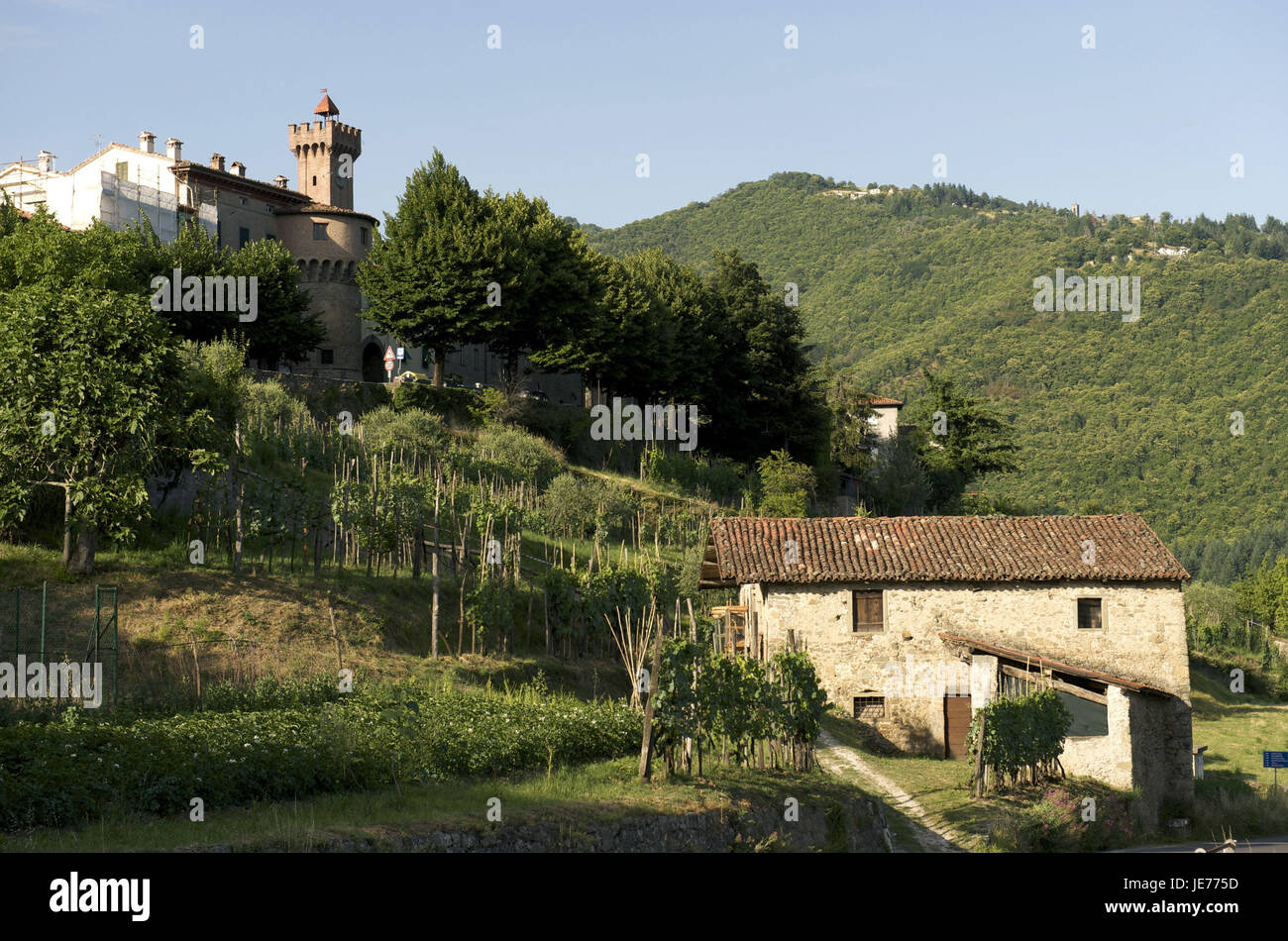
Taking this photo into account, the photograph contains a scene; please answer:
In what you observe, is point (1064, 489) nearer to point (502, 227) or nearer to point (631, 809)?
point (502, 227)

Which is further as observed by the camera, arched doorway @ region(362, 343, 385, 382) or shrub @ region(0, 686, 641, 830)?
arched doorway @ region(362, 343, 385, 382)

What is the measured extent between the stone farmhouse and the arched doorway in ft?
113

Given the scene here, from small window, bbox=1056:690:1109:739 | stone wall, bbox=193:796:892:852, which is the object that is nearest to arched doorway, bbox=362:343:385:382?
small window, bbox=1056:690:1109:739

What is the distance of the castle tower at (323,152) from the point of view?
68250mm

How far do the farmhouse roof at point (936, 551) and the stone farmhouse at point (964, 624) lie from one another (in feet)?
0.17

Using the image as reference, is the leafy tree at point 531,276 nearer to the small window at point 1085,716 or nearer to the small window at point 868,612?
the small window at point 868,612

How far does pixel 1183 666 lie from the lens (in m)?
28.9

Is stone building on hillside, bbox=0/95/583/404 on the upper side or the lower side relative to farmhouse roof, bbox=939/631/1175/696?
upper

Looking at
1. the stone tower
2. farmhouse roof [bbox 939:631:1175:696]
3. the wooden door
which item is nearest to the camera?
farmhouse roof [bbox 939:631:1175:696]

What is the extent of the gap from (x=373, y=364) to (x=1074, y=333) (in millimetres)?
82972

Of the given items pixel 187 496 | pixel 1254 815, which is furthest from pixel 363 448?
pixel 1254 815

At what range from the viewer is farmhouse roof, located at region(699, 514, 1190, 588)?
2894 centimetres

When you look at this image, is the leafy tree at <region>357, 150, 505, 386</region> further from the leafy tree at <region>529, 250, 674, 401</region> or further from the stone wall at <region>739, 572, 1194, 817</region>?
the stone wall at <region>739, 572, 1194, 817</region>
